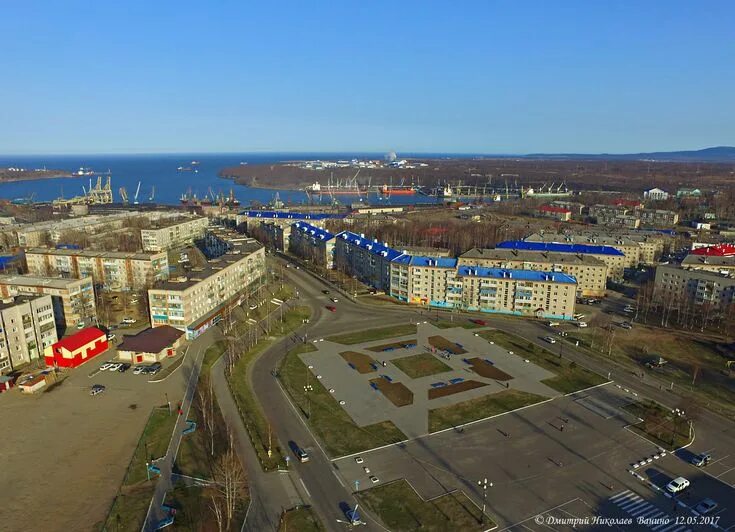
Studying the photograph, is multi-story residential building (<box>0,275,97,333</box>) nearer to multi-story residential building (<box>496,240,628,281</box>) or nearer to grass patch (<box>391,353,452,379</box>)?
grass patch (<box>391,353,452,379</box>)

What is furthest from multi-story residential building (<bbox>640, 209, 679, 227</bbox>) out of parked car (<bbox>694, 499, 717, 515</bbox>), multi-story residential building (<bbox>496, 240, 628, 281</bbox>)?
parked car (<bbox>694, 499, 717, 515</bbox>)

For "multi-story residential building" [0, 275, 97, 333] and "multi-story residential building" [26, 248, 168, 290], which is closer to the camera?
"multi-story residential building" [0, 275, 97, 333]

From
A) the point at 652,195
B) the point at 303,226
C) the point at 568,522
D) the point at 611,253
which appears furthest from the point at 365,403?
the point at 652,195

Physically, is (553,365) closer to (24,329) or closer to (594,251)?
(594,251)

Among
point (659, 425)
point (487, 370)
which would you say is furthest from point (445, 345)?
point (659, 425)

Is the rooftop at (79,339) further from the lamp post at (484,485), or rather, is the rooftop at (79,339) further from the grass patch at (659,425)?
the grass patch at (659,425)

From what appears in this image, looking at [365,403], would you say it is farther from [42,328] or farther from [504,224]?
[504,224]
